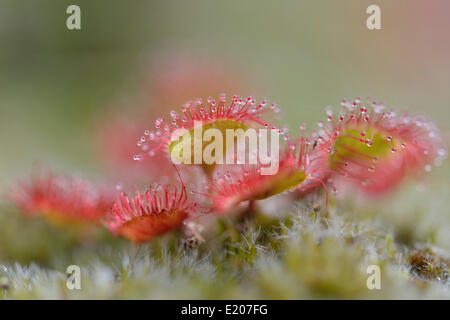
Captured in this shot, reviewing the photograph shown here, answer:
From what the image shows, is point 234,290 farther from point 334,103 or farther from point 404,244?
point 334,103

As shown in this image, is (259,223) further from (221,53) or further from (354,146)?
(221,53)

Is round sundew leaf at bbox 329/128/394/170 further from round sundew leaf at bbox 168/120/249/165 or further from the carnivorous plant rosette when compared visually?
round sundew leaf at bbox 168/120/249/165

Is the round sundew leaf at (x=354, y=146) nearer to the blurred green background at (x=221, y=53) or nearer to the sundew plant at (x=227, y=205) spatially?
the sundew plant at (x=227, y=205)

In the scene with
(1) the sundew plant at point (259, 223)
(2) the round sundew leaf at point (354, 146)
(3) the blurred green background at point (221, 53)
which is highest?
(3) the blurred green background at point (221, 53)

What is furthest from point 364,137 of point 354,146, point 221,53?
point 221,53

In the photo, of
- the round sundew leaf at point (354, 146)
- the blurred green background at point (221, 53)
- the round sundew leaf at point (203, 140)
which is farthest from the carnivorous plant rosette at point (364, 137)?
the blurred green background at point (221, 53)

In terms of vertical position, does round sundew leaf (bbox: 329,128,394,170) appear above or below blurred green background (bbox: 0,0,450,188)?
below

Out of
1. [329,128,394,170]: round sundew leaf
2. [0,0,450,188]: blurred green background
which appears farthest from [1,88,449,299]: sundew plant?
[0,0,450,188]: blurred green background

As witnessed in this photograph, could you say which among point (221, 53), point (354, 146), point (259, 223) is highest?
point (221, 53)

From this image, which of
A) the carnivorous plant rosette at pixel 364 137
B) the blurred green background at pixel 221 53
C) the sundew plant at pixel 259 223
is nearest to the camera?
the sundew plant at pixel 259 223
